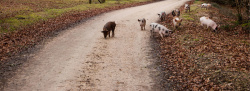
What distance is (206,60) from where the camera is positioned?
10695 mm

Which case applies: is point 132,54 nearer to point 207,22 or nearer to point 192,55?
point 192,55

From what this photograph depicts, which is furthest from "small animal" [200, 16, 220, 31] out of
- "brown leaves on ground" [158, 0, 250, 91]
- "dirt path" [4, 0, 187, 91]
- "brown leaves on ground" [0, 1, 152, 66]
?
"brown leaves on ground" [0, 1, 152, 66]

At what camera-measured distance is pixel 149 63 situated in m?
11.3

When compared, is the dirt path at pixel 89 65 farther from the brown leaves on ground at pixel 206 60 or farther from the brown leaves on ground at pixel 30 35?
the brown leaves on ground at pixel 30 35

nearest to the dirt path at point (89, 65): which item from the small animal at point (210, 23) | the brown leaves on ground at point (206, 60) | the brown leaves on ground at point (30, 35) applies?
the brown leaves on ground at point (206, 60)

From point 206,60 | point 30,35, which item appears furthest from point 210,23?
point 30,35

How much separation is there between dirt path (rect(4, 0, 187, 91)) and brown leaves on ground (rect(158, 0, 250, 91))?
43.0 inches

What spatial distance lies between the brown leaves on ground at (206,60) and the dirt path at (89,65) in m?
1.09

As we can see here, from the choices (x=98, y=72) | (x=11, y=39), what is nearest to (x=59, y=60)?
(x=98, y=72)

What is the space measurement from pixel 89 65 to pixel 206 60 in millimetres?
5565

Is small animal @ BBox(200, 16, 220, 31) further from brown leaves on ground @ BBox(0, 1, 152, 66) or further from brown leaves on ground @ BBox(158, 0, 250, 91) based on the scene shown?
brown leaves on ground @ BBox(0, 1, 152, 66)

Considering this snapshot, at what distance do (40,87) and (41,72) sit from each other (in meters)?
1.59

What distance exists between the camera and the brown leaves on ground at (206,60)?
8.65m

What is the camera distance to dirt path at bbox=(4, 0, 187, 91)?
882 centimetres
